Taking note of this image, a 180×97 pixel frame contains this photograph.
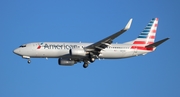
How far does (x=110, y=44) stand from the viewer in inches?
3014

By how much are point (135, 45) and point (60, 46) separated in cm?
1518

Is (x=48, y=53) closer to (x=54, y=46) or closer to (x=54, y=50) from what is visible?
(x=54, y=50)

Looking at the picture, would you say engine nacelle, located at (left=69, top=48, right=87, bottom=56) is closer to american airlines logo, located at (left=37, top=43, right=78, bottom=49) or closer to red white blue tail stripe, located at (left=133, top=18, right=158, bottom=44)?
american airlines logo, located at (left=37, top=43, right=78, bottom=49)

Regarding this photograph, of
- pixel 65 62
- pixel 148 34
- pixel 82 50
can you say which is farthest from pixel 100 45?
pixel 148 34

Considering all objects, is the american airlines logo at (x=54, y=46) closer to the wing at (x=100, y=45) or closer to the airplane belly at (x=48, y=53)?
the airplane belly at (x=48, y=53)

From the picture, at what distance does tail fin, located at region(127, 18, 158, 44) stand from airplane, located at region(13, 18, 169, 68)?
9.25 ft

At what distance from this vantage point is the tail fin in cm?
8481

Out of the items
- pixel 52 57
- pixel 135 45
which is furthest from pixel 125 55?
pixel 52 57

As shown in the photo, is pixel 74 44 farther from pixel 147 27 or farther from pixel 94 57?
pixel 147 27

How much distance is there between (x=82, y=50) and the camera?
248ft

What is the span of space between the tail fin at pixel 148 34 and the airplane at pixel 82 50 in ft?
9.25

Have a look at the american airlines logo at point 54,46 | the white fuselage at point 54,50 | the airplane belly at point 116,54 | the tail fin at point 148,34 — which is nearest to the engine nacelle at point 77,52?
the white fuselage at point 54,50

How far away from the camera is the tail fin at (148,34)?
84.8 m

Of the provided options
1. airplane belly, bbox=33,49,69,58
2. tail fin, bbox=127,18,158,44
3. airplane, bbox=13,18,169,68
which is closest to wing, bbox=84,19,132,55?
airplane, bbox=13,18,169,68
